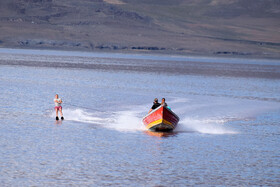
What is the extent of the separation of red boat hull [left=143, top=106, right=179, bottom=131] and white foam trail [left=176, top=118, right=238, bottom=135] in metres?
1.22

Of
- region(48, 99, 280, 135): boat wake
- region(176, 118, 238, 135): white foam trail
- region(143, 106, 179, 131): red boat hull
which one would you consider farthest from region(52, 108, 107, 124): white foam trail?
region(176, 118, 238, 135): white foam trail

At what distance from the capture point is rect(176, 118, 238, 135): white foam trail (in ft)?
96.8

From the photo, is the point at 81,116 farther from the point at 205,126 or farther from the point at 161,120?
the point at 205,126

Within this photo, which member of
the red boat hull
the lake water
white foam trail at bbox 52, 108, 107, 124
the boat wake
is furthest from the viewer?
white foam trail at bbox 52, 108, 107, 124

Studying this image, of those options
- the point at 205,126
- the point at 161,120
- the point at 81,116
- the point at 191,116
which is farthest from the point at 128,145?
the point at 191,116

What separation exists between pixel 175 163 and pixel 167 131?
25.1ft

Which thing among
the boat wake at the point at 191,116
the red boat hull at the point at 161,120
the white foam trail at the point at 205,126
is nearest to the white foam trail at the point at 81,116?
the boat wake at the point at 191,116

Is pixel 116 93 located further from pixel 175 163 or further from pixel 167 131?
pixel 175 163

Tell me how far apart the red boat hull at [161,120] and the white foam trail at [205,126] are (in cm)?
122

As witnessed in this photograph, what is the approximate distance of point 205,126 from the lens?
31.2 metres

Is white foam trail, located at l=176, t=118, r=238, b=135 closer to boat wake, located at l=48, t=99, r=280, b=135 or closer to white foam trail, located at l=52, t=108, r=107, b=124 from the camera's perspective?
boat wake, located at l=48, t=99, r=280, b=135

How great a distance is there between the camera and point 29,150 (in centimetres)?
2197

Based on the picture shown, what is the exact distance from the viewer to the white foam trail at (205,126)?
29.5 meters

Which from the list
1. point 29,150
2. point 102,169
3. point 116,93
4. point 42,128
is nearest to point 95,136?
point 42,128
